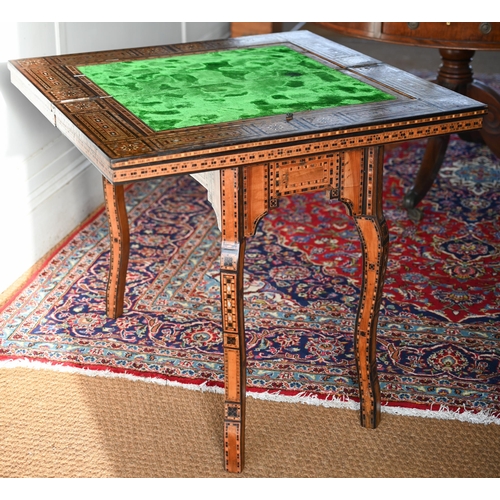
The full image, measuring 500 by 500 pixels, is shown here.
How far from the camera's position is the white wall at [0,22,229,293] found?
2701 millimetres

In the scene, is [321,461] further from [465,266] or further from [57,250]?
[57,250]

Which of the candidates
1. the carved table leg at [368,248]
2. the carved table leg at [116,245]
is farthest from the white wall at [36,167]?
the carved table leg at [368,248]

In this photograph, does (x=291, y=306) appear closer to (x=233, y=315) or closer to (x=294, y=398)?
(x=294, y=398)

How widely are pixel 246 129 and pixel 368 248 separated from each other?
496 millimetres

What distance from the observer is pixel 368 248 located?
6.49ft

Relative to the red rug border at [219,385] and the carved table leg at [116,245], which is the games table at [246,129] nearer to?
the red rug border at [219,385]

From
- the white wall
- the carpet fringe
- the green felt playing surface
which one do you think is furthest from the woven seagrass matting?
the green felt playing surface

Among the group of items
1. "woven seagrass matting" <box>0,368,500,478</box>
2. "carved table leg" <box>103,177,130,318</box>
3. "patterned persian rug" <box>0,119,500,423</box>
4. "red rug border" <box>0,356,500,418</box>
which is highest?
"carved table leg" <box>103,177,130,318</box>

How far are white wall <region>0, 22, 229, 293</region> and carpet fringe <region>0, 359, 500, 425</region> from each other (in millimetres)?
499

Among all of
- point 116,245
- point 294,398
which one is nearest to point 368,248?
point 294,398

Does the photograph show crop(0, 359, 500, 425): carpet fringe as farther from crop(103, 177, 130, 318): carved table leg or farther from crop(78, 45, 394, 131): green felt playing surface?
crop(78, 45, 394, 131): green felt playing surface
